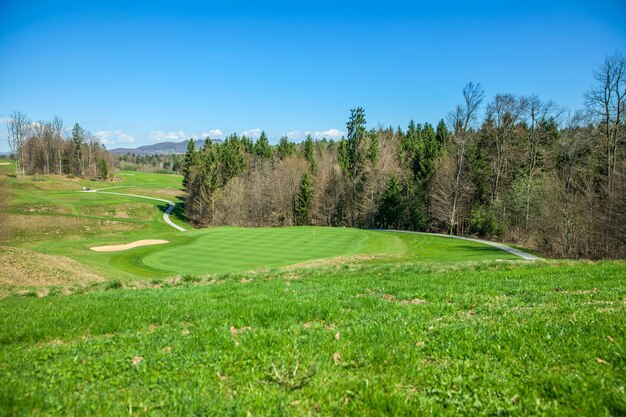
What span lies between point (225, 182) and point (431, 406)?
258 ft

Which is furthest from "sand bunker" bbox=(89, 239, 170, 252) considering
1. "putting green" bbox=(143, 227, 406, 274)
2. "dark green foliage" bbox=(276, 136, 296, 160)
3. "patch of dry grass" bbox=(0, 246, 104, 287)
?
"dark green foliage" bbox=(276, 136, 296, 160)

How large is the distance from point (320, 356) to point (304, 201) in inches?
2479

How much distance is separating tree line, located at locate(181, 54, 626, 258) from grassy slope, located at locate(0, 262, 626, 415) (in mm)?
28122

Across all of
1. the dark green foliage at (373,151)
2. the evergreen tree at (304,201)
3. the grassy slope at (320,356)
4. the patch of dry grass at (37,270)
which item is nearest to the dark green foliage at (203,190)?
the evergreen tree at (304,201)

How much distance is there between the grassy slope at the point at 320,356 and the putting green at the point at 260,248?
664 inches

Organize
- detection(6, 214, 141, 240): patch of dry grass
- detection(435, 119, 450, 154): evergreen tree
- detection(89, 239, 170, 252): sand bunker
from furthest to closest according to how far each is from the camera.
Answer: detection(435, 119, 450, 154): evergreen tree < detection(6, 214, 141, 240): patch of dry grass < detection(89, 239, 170, 252): sand bunker

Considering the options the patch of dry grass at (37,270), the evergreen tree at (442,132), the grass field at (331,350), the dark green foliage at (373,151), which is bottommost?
the patch of dry grass at (37,270)

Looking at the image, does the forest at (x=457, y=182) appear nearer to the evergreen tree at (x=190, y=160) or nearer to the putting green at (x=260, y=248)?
the evergreen tree at (x=190, y=160)

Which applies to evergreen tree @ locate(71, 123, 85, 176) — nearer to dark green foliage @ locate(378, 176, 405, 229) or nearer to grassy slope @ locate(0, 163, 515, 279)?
grassy slope @ locate(0, 163, 515, 279)

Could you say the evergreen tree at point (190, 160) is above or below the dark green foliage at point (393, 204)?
above

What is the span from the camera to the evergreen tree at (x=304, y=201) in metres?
67.2

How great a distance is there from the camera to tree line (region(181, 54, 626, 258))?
30.7m

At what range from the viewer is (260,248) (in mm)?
30688

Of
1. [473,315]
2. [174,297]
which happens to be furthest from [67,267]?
[473,315]
